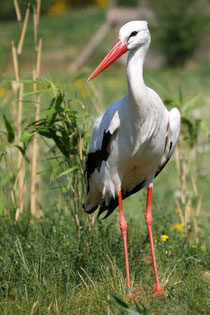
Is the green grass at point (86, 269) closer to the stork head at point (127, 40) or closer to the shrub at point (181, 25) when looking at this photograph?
the stork head at point (127, 40)

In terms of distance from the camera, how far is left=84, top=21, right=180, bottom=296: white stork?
365cm

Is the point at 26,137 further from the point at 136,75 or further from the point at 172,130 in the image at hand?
the point at 172,130

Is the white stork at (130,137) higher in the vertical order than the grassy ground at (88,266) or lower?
higher

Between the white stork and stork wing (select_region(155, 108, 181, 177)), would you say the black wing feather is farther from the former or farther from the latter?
stork wing (select_region(155, 108, 181, 177))

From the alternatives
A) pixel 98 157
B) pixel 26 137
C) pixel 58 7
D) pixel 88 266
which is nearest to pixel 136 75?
pixel 98 157

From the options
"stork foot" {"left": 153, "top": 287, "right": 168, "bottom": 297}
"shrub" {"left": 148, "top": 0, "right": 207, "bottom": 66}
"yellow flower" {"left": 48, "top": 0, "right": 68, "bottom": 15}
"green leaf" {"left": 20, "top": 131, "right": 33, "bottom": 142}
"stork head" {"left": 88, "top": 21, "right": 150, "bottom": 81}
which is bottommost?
"stork foot" {"left": 153, "top": 287, "right": 168, "bottom": 297}

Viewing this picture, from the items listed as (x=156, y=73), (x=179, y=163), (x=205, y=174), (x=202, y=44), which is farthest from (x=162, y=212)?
(x=202, y=44)

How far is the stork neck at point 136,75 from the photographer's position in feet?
11.9

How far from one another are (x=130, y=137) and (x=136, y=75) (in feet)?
1.50

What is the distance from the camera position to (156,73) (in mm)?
15906

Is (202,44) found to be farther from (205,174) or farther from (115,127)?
(115,127)

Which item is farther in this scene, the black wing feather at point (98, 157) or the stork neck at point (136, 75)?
the black wing feather at point (98, 157)

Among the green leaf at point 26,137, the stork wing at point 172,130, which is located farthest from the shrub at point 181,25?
the green leaf at point 26,137

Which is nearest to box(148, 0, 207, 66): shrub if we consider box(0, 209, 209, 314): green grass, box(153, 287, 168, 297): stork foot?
box(0, 209, 209, 314): green grass
